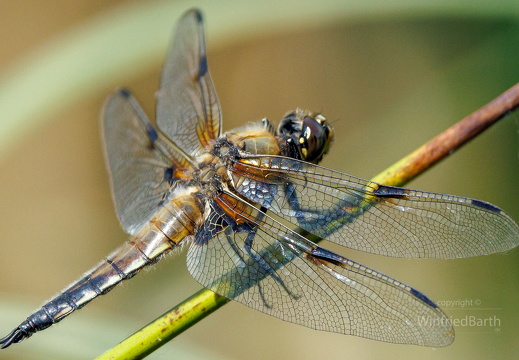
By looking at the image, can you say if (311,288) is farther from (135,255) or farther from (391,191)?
(135,255)

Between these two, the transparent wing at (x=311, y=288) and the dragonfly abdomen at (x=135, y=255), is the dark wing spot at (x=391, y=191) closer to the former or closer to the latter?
the transparent wing at (x=311, y=288)

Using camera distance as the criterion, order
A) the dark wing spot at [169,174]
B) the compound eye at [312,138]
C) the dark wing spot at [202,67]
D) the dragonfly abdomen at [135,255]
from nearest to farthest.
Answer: the dragonfly abdomen at [135,255]
the compound eye at [312,138]
the dark wing spot at [169,174]
the dark wing spot at [202,67]

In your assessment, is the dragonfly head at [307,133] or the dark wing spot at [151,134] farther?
the dark wing spot at [151,134]

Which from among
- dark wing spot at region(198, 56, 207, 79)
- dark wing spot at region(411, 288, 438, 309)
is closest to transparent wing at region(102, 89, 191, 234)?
dark wing spot at region(198, 56, 207, 79)

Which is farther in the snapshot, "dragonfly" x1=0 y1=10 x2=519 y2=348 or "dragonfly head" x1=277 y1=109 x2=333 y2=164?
"dragonfly head" x1=277 y1=109 x2=333 y2=164

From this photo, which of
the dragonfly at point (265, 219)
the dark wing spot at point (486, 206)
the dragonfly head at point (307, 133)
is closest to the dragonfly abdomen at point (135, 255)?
the dragonfly at point (265, 219)

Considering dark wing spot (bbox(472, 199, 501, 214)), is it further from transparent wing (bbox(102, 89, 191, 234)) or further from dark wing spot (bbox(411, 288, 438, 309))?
transparent wing (bbox(102, 89, 191, 234))

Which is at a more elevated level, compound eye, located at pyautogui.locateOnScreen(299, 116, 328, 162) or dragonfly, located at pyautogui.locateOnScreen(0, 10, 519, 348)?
compound eye, located at pyautogui.locateOnScreen(299, 116, 328, 162)

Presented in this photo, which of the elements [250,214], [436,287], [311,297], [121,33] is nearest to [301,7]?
[121,33]
